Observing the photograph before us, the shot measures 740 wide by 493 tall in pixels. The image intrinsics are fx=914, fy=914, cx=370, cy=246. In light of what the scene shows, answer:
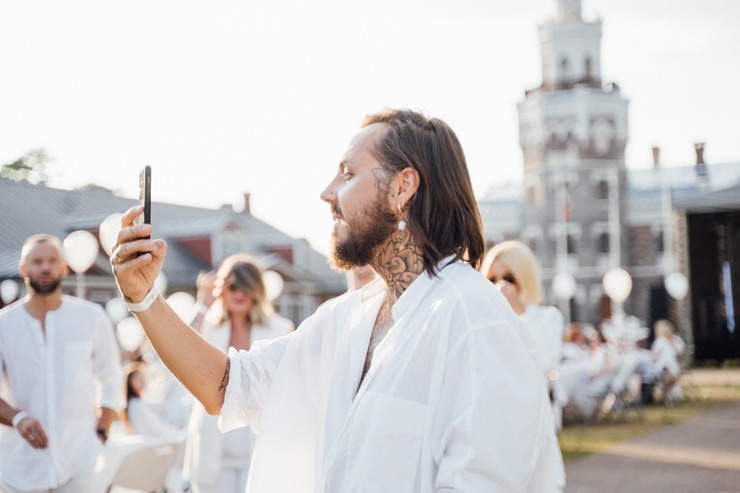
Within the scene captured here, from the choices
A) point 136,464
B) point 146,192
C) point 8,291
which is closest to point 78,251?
point 136,464

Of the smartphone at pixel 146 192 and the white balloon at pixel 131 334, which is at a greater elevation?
the smartphone at pixel 146 192

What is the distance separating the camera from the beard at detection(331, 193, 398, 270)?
2.35 meters

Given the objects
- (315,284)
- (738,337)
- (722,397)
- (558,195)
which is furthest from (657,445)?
(558,195)

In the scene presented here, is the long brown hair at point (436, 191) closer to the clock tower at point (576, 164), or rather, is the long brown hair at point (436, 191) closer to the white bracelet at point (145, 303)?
the white bracelet at point (145, 303)

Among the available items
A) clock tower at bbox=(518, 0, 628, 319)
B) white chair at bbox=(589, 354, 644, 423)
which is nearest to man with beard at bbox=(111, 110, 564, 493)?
white chair at bbox=(589, 354, 644, 423)

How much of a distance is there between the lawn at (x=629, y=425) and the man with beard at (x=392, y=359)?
8.41 metres

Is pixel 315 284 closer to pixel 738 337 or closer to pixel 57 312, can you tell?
pixel 738 337

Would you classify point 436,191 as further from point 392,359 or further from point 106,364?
point 106,364

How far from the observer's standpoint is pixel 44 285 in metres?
5.16

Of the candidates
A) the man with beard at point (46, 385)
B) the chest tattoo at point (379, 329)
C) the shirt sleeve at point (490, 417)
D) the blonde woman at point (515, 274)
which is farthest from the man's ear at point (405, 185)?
the man with beard at point (46, 385)

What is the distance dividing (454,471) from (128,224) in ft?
3.25

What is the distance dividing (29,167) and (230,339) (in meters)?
24.0

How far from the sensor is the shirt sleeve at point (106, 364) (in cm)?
543

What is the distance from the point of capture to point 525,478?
6.38 ft
